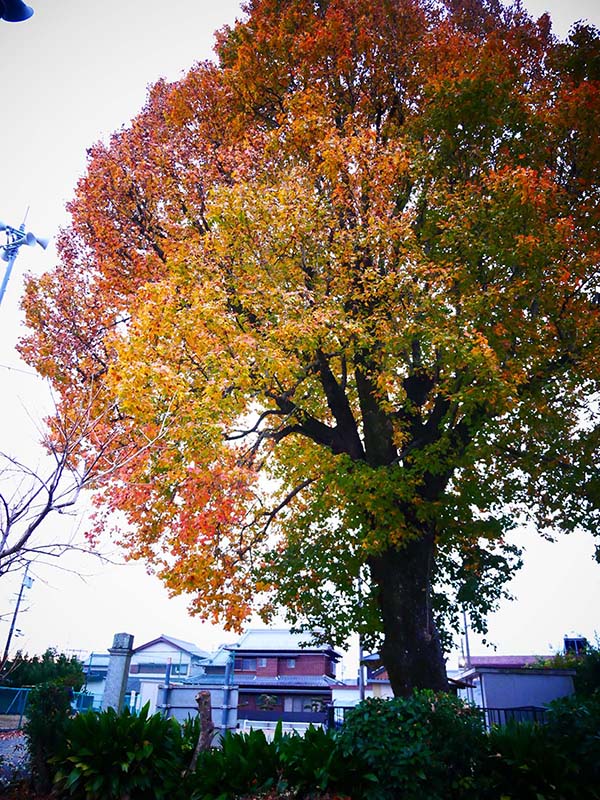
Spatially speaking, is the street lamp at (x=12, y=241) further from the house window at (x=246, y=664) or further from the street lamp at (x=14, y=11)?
the house window at (x=246, y=664)

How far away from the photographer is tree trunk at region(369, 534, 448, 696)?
1009cm

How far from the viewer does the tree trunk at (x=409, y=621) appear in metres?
10.1

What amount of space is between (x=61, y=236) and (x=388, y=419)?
918 centimetres

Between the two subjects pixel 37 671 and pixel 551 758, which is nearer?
pixel 551 758

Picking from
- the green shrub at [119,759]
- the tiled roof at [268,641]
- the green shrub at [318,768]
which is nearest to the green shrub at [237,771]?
the green shrub at [318,768]

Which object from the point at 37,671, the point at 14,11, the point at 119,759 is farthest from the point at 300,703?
the point at 14,11

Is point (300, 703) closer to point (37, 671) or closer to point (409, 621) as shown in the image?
point (37, 671)

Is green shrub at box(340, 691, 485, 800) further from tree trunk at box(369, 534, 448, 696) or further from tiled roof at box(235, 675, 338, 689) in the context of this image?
tiled roof at box(235, 675, 338, 689)

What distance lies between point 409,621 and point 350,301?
21.6 ft

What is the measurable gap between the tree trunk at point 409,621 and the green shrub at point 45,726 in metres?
5.81

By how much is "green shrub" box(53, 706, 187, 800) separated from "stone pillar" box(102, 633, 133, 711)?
133 inches

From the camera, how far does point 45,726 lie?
891cm

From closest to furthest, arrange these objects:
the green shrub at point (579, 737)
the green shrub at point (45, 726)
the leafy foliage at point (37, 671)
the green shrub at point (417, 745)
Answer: the green shrub at point (579, 737) < the green shrub at point (417, 745) < the green shrub at point (45, 726) < the leafy foliage at point (37, 671)

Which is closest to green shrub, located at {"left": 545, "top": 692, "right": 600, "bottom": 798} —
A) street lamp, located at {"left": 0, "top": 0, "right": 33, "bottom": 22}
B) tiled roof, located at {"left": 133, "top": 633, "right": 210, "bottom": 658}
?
street lamp, located at {"left": 0, "top": 0, "right": 33, "bottom": 22}
